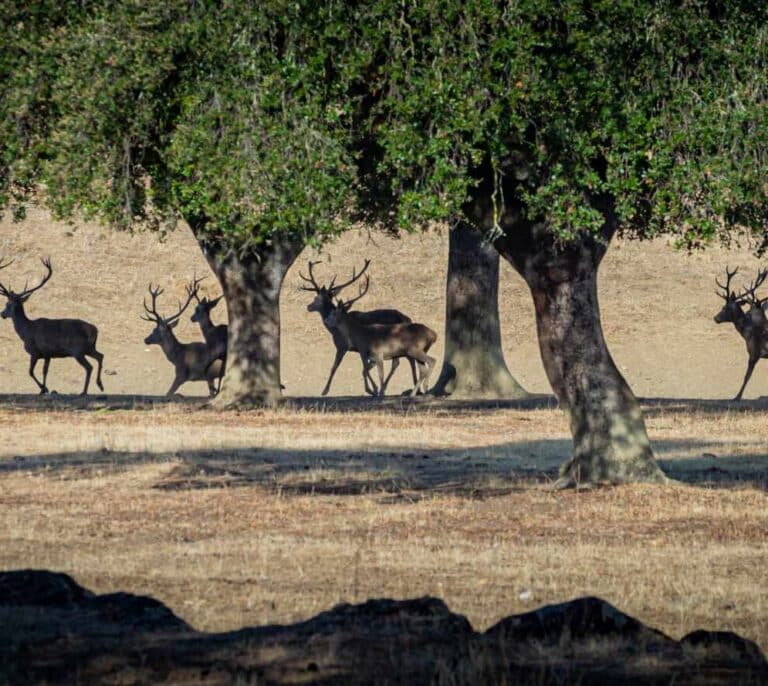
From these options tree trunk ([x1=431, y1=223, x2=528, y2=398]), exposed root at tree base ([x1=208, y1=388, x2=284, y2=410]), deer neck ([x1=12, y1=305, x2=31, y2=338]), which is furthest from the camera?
→ deer neck ([x1=12, y1=305, x2=31, y2=338])

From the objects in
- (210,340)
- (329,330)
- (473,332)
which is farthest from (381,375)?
(210,340)

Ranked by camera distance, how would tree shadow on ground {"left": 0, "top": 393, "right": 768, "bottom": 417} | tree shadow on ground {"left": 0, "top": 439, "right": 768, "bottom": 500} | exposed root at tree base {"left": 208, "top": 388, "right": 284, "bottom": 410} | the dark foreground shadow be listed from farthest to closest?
tree shadow on ground {"left": 0, "top": 393, "right": 768, "bottom": 417} < exposed root at tree base {"left": 208, "top": 388, "right": 284, "bottom": 410} < tree shadow on ground {"left": 0, "top": 439, "right": 768, "bottom": 500} < the dark foreground shadow

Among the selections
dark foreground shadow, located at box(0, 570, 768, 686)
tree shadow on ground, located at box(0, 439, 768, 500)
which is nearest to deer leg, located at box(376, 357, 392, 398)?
tree shadow on ground, located at box(0, 439, 768, 500)

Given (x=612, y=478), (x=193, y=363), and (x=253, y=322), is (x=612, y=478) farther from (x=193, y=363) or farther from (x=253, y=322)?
(x=193, y=363)

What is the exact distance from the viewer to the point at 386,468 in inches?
792

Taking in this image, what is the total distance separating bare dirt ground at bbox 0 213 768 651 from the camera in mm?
10953

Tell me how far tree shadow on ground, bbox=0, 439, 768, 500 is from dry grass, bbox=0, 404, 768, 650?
0.05 m

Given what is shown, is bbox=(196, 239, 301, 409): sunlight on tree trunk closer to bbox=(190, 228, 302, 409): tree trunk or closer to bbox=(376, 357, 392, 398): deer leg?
bbox=(190, 228, 302, 409): tree trunk

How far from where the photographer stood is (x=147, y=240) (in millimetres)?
65250

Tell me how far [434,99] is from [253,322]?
16179 millimetres

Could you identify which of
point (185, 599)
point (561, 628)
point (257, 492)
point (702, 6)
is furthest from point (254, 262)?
point (561, 628)

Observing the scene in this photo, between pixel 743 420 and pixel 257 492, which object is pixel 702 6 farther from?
Result: pixel 743 420

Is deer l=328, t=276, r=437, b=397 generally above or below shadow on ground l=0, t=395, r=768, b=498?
above

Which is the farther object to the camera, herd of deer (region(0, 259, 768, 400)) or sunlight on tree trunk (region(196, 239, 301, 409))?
herd of deer (region(0, 259, 768, 400))
